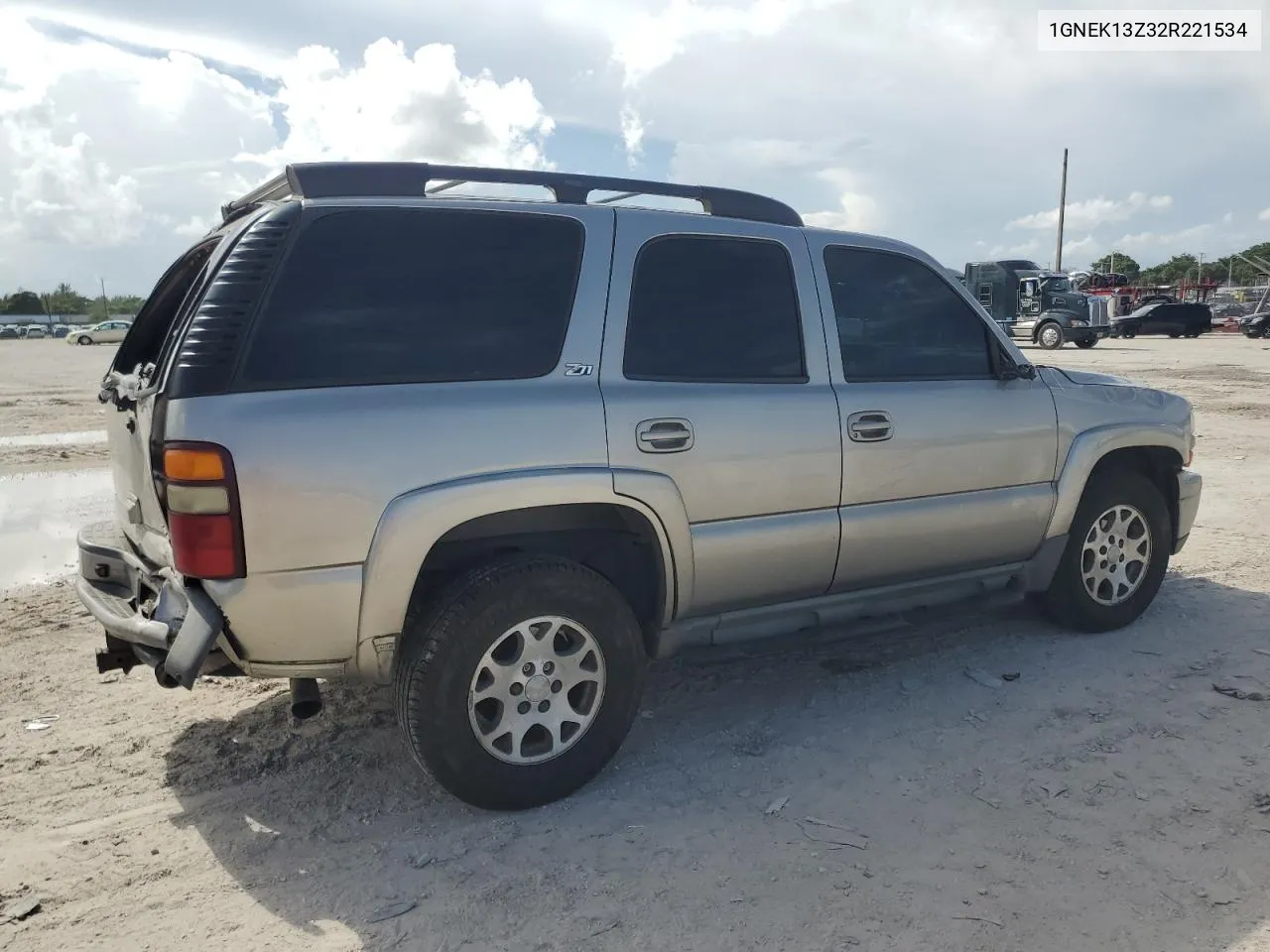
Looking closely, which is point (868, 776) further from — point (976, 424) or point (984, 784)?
point (976, 424)

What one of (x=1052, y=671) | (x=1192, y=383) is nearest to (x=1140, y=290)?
(x=1192, y=383)

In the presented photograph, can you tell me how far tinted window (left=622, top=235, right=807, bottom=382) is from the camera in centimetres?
338

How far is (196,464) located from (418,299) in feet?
2.65

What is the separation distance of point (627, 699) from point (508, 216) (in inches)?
64.9

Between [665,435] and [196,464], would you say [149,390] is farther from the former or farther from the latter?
[665,435]

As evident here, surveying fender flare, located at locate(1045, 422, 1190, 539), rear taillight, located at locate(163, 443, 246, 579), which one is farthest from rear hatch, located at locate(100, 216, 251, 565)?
fender flare, located at locate(1045, 422, 1190, 539)

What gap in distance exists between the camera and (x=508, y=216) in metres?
3.21

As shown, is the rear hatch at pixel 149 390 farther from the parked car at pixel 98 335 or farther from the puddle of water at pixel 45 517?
the parked car at pixel 98 335

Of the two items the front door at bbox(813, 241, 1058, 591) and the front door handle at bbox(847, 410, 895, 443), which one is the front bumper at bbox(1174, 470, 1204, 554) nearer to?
the front door at bbox(813, 241, 1058, 591)

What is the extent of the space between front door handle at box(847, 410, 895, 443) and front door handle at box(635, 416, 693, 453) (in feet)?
2.42

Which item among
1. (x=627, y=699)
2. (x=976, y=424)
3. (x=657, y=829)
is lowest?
(x=657, y=829)

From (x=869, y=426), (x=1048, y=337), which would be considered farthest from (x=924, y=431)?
(x=1048, y=337)

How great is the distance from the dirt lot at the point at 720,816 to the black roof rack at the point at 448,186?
1.73m

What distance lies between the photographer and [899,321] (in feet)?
13.2
